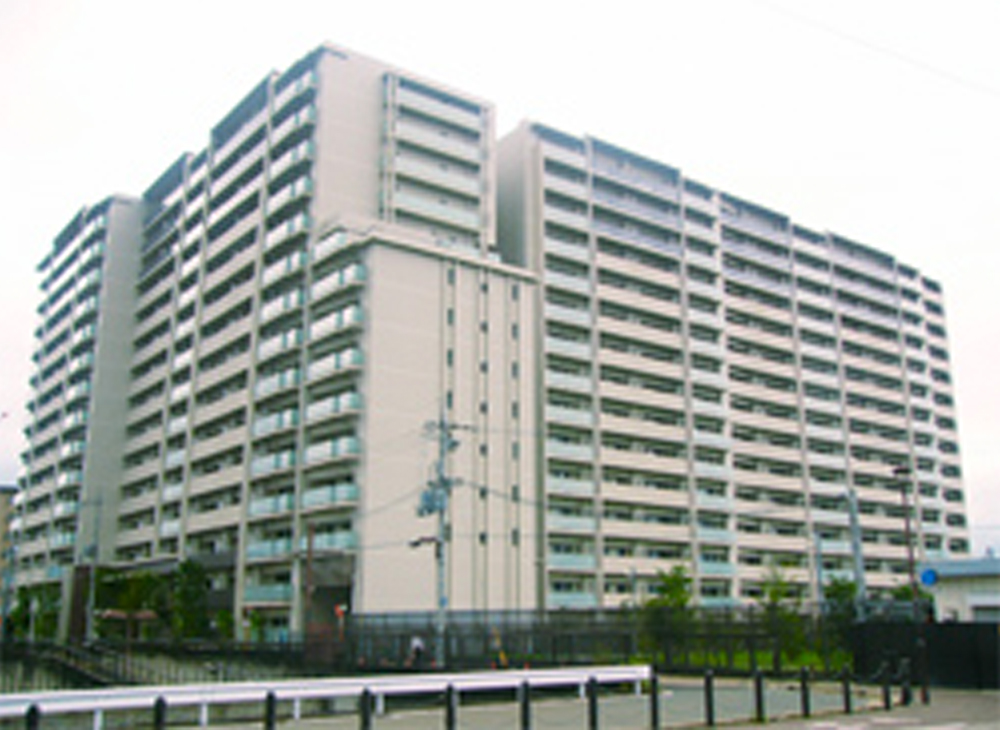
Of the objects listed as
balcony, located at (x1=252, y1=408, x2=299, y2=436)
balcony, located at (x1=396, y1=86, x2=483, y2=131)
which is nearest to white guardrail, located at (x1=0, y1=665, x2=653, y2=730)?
balcony, located at (x1=252, y1=408, x2=299, y2=436)

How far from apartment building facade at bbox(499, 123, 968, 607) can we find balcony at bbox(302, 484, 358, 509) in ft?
47.5

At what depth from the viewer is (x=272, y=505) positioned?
5831cm

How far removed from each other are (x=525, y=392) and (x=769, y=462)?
3006cm

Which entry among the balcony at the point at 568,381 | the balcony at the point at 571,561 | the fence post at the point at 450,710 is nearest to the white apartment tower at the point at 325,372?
the balcony at the point at 571,561

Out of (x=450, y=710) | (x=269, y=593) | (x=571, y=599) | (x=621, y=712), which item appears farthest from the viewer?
(x=571, y=599)

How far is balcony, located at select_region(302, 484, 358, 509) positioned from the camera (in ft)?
174

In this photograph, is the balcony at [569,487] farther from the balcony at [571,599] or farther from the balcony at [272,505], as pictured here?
the balcony at [272,505]

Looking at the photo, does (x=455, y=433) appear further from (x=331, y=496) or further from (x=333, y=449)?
(x=331, y=496)

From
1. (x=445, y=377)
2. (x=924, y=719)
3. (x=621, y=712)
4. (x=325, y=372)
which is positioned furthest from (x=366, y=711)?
(x=445, y=377)

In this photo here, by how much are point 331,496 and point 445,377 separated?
32.4ft

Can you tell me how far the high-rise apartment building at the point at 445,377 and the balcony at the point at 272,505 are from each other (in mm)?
395

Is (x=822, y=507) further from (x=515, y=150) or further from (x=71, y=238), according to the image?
(x=71, y=238)

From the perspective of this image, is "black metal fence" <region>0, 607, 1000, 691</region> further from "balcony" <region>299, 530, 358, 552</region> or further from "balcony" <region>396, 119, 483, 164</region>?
"balcony" <region>396, 119, 483, 164</region>

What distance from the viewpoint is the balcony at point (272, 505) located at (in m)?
57.2
